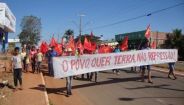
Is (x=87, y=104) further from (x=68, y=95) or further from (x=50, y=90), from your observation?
(x=50, y=90)

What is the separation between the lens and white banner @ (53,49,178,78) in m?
12.8

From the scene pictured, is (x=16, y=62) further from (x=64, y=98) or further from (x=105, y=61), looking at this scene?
(x=105, y=61)

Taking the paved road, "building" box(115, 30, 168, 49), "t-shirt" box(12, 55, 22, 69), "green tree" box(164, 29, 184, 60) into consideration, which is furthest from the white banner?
"building" box(115, 30, 168, 49)

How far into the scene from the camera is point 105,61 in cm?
1473

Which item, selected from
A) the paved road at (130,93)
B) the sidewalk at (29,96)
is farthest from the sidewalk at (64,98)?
the sidewalk at (29,96)

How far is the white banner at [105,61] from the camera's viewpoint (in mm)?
12812

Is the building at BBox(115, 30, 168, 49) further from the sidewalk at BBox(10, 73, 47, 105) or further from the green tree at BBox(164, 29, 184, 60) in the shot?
the sidewalk at BBox(10, 73, 47, 105)

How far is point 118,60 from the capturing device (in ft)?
49.9

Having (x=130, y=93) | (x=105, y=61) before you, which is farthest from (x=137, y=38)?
(x=130, y=93)

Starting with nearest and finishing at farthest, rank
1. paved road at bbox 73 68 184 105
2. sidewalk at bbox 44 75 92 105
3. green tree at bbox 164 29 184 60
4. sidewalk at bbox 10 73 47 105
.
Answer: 1. sidewalk at bbox 10 73 47 105
2. paved road at bbox 73 68 184 105
3. sidewalk at bbox 44 75 92 105
4. green tree at bbox 164 29 184 60

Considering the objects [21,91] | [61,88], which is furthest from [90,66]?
[21,91]

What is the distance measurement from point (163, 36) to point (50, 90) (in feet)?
215

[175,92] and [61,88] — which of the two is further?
[61,88]

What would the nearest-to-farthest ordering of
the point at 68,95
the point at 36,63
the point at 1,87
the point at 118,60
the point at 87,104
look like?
the point at 87,104, the point at 68,95, the point at 1,87, the point at 118,60, the point at 36,63
